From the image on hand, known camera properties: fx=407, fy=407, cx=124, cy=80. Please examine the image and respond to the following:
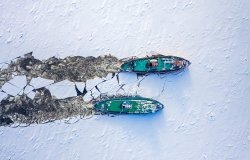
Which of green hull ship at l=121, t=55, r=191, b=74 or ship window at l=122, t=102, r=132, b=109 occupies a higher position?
green hull ship at l=121, t=55, r=191, b=74

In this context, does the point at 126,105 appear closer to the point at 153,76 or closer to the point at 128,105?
the point at 128,105

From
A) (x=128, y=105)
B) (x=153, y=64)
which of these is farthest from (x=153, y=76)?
(x=128, y=105)

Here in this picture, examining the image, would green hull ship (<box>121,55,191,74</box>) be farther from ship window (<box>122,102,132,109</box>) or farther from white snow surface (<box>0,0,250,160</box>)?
ship window (<box>122,102,132,109</box>)

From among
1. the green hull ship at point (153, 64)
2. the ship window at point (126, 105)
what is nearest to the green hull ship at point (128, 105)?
the ship window at point (126, 105)

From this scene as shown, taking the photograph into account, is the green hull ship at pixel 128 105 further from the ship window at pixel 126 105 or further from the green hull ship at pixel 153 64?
the green hull ship at pixel 153 64

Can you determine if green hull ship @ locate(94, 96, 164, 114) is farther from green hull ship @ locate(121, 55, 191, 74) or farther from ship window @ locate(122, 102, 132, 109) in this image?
green hull ship @ locate(121, 55, 191, 74)

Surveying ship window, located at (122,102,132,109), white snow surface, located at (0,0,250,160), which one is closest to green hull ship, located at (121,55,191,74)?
white snow surface, located at (0,0,250,160)
